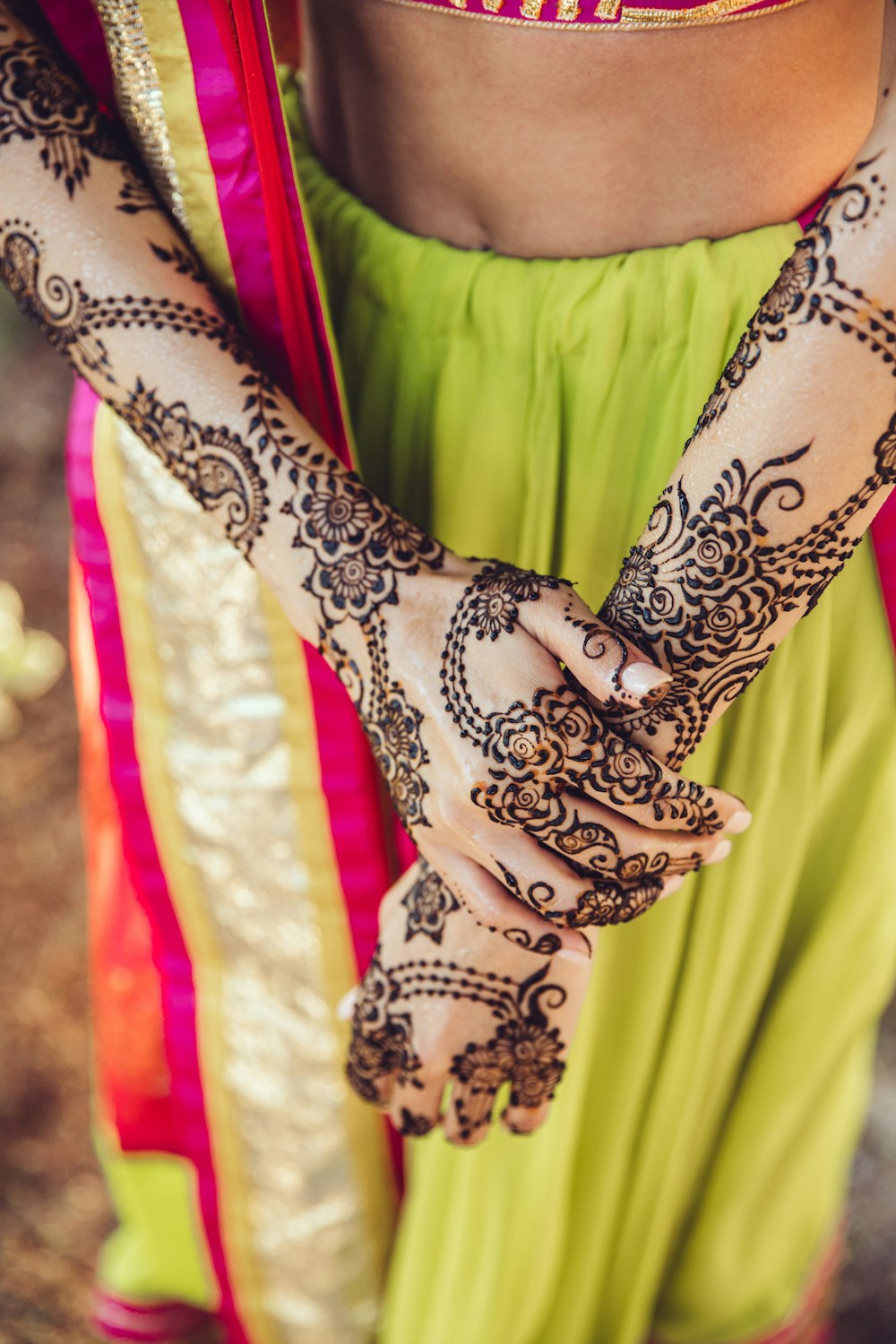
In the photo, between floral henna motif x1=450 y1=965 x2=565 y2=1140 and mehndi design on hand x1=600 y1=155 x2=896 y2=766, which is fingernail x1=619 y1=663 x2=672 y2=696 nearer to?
mehndi design on hand x1=600 y1=155 x2=896 y2=766

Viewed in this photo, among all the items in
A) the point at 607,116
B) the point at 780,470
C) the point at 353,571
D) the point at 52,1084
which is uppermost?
the point at 607,116

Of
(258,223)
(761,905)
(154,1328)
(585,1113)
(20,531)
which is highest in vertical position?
(258,223)

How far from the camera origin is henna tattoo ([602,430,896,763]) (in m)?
0.62

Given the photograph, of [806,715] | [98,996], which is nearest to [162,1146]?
[98,996]

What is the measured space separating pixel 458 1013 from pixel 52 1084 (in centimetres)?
101

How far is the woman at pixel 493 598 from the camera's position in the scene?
0.64 meters

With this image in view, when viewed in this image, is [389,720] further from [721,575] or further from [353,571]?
[721,575]

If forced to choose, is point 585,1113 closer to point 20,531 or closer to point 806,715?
point 806,715

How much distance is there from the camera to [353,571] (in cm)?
70

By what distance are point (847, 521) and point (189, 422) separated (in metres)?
0.37

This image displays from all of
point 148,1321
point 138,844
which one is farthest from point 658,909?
point 148,1321

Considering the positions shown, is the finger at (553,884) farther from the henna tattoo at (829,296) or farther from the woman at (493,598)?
the henna tattoo at (829,296)

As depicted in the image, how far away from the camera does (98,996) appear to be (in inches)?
45.3

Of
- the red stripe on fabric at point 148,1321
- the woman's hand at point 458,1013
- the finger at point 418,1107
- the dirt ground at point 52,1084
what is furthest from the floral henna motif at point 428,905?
the dirt ground at point 52,1084
